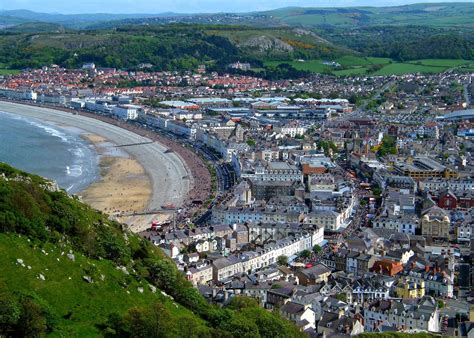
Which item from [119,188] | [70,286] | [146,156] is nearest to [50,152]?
[146,156]

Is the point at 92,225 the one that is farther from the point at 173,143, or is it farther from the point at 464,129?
the point at 464,129

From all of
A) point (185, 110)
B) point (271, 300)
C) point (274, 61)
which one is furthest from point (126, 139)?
point (274, 61)

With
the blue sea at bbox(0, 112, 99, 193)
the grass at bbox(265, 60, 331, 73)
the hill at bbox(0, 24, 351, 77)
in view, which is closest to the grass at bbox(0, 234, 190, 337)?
the blue sea at bbox(0, 112, 99, 193)

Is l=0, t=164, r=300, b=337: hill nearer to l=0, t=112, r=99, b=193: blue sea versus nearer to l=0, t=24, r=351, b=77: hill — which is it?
l=0, t=112, r=99, b=193: blue sea

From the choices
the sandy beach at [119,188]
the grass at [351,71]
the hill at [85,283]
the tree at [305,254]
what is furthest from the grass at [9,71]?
the hill at [85,283]

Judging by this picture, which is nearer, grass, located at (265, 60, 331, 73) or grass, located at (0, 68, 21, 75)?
grass, located at (0, 68, 21, 75)

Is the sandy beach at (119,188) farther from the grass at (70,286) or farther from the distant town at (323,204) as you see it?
the grass at (70,286)
